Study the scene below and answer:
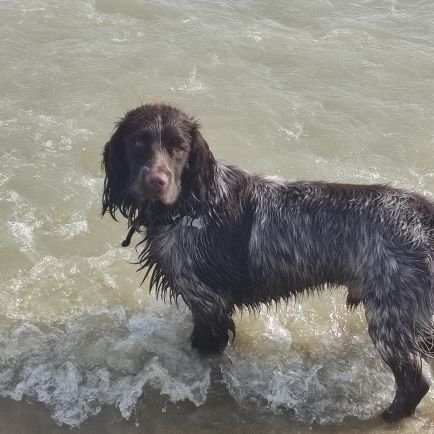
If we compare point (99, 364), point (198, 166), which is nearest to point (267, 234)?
point (198, 166)

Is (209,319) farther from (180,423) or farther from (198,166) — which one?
(198,166)

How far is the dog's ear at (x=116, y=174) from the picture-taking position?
4742 mm

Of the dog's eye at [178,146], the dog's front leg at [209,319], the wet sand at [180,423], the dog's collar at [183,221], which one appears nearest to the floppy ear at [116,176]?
the dog's collar at [183,221]

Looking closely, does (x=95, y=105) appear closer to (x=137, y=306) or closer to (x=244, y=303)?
(x=137, y=306)

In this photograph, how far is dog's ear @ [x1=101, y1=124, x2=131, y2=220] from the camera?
4.74m

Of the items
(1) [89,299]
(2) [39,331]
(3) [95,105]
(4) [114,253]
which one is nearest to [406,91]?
(3) [95,105]

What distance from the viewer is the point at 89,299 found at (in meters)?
6.17

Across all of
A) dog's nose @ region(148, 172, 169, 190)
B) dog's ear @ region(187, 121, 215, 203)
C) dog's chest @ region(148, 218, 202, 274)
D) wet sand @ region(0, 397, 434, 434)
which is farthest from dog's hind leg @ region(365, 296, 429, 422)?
dog's nose @ region(148, 172, 169, 190)

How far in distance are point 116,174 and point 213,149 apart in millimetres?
3351

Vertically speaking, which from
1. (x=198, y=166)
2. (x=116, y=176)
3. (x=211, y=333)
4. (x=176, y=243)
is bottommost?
(x=211, y=333)

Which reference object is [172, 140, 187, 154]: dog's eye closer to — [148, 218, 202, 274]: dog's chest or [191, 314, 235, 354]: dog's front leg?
[148, 218, 202, 274]: dog's chest

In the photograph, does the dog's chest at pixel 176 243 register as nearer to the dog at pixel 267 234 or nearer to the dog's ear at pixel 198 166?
the dog at pixel 267 234

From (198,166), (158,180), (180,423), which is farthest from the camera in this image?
(180,423)

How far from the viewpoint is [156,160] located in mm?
4523
